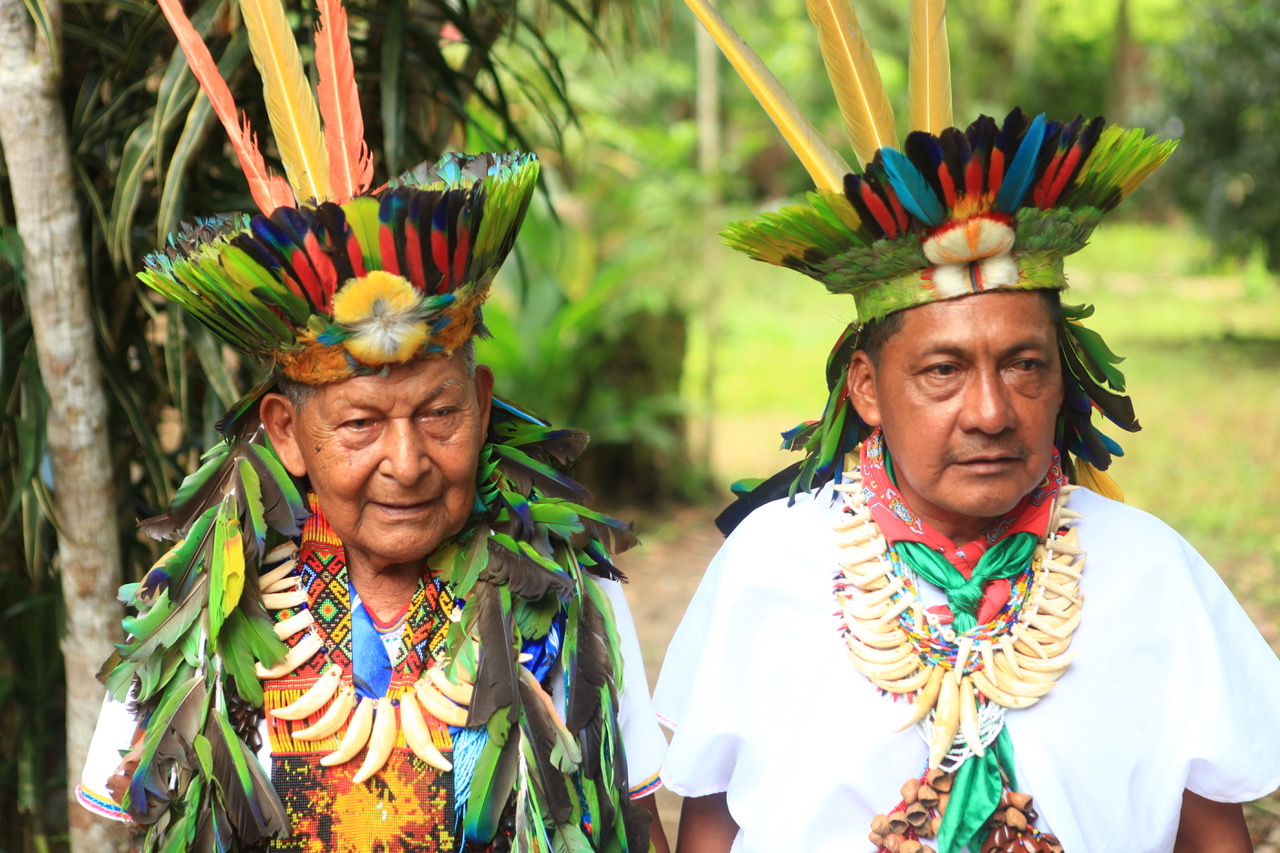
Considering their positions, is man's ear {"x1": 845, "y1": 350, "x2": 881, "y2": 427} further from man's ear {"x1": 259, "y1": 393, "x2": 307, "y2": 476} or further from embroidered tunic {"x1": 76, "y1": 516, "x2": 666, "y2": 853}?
man's ear {"x1": 259, "y1": 393, "x2": 307, "y2": 476}

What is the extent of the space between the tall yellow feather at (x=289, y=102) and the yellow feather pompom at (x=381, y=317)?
296 mm

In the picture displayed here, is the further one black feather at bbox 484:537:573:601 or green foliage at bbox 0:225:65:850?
green foliage at bbox 0:225:65:850

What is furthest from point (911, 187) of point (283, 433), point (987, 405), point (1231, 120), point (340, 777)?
point (1231, 120)

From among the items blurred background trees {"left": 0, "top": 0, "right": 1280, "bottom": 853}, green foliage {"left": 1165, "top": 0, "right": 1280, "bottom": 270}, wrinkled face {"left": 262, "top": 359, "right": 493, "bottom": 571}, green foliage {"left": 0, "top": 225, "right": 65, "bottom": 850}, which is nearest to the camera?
wrinkled face {"left": 262, "top": 359, "right": 493, "bottom": 571}

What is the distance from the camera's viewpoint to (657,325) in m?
8.01

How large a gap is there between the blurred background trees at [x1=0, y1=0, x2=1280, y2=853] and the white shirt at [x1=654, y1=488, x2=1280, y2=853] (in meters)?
0.67

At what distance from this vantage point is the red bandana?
2.20 metres

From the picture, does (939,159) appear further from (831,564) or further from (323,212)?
(323,212)

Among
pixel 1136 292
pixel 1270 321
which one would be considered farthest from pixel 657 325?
pixel 1136 292

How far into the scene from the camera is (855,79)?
2.25 metres

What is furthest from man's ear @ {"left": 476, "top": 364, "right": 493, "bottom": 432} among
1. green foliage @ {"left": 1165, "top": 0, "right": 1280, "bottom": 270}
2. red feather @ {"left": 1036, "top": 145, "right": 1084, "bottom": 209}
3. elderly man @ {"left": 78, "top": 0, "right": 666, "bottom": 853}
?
green foliage @ {"left": 1165, "top": 0, "right": 1280, "bottom": 270}

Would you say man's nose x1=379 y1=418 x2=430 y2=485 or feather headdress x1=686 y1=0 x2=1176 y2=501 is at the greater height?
feather headdress x1=686 y1=0 x2=1176 y2=501

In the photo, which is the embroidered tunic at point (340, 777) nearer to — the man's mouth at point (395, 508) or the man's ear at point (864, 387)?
the man's mouth at point (395, 508)

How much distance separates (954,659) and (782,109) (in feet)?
3.52
